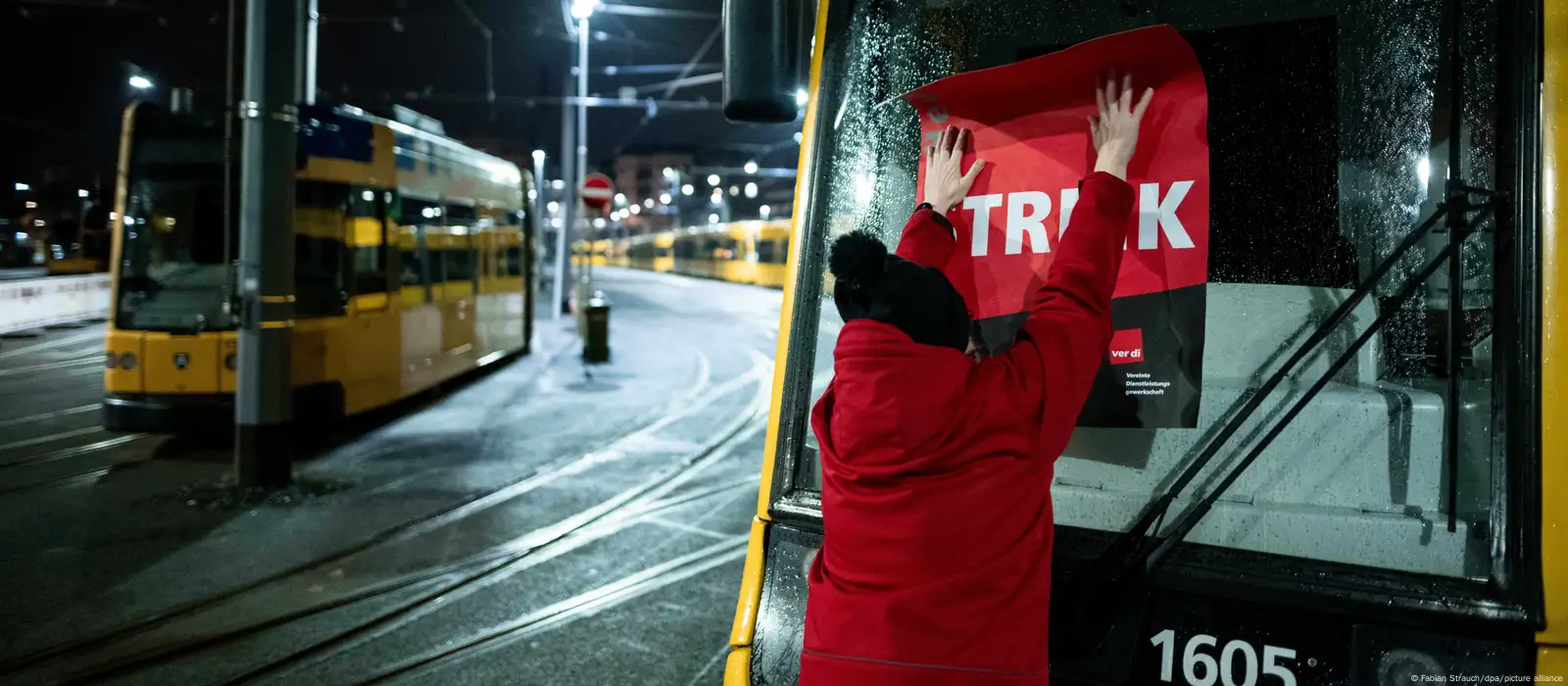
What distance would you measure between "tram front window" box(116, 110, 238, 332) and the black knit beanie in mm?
8342

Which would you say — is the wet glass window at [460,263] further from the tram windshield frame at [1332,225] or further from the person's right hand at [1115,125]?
the person's right hand at [1115,125]

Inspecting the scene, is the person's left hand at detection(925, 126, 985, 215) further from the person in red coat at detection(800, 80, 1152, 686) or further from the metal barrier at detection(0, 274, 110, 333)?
the metal barrier at detection(0, 274, 110, 333)

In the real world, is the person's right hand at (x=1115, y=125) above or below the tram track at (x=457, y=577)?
above

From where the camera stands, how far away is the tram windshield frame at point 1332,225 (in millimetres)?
1784

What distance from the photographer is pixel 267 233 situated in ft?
23.2

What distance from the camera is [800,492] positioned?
247 centimetres

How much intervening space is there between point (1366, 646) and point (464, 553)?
5214 millimetres

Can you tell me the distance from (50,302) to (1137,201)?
2445 centimetres

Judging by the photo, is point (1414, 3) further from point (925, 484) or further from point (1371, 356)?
point (925, 484)

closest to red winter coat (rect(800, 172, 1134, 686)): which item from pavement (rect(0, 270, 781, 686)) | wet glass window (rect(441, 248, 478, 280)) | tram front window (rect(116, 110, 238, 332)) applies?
pavement (rect(0, 270, 781, 686))

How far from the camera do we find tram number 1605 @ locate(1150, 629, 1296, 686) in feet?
6.14

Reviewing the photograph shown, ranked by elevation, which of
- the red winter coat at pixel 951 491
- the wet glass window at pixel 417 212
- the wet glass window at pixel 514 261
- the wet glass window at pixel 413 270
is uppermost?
the wet glass window at pixel 417 212

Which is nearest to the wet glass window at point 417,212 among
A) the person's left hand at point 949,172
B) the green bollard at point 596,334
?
the green bollard at point 596,334

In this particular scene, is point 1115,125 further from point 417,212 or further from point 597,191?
point 597,191
